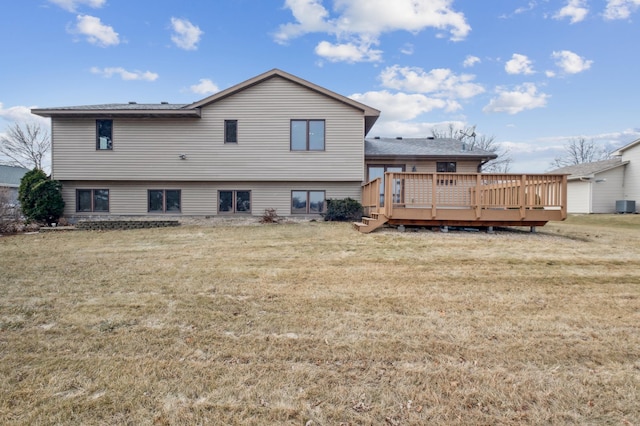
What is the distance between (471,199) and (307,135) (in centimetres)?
748

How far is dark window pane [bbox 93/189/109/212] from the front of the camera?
48.1ft

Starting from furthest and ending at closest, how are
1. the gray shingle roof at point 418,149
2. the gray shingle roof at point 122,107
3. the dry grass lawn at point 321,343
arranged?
the gray shingle roof at point 418,149, the gray shingle roof at point 122,107, the dry grass lawn at point 321,343

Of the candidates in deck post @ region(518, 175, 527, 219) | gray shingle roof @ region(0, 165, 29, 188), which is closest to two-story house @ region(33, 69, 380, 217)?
deck post @ region(518, 175, 527, 219)

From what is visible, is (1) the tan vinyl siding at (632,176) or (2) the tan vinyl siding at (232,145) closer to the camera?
(2) the tan vinyl siding at (232,145)

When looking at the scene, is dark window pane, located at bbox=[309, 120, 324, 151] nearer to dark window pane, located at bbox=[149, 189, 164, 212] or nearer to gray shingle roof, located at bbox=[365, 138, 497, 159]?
gray shingle roof, located at bbox=[365, 138, 497, 159]

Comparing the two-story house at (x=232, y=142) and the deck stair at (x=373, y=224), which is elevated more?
the two-story house at (x=232, y=142)

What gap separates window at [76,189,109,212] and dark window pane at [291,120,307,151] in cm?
869

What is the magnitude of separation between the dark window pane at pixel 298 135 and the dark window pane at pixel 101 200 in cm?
866

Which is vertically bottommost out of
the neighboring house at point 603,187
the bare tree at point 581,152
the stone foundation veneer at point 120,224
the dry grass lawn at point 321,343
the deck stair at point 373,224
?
the dry grass lawn at point 321,343

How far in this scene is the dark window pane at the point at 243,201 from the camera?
14.9m

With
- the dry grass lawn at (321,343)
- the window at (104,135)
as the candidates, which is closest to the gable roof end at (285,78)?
the window at (104,135)

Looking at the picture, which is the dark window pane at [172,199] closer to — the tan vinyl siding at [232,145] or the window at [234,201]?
the tan vinyl siding at [232,145]

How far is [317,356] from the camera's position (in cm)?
272

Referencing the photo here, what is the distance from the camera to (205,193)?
48.7 feet
